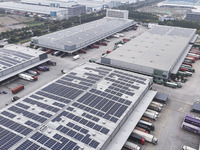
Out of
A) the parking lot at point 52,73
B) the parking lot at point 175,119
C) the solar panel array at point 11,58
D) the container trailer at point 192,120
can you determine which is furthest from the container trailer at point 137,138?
the solar panel array at point 11,58

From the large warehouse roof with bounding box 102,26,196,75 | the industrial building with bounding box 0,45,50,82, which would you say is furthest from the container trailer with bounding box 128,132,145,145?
the industrial building with bounding box 0,45,50,82

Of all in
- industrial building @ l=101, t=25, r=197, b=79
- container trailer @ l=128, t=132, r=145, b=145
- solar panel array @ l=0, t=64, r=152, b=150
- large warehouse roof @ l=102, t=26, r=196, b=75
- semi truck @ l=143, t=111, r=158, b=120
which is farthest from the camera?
large warehouse roof @ l=102, t=26, r=196, b=75

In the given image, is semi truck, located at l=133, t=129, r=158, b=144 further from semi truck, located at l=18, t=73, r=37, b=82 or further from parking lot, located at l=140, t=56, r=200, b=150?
semi truck, located at l=18, t=73, r=37, b=82

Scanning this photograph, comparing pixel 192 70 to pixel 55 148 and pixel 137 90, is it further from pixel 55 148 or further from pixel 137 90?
pixel 55 148

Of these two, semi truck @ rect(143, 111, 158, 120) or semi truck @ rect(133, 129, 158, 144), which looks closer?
semi truck @ rect(133, 129, 158, 144)

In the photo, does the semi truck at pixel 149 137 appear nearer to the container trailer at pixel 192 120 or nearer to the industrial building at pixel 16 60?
the container trailer at pixel 192 120
